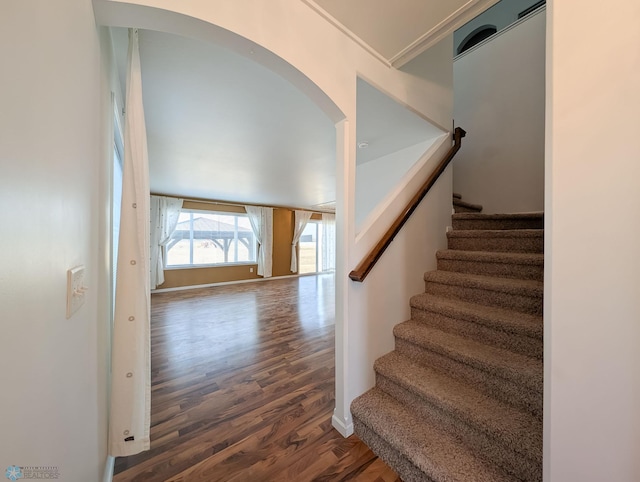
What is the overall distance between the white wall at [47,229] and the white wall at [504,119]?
3599 mm

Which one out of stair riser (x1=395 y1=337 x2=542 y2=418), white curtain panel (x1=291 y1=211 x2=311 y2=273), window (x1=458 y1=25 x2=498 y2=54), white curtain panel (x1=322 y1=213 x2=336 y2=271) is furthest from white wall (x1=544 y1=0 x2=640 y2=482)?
white curtain panel (x1=322 y1=213 x2=336 y2=271)

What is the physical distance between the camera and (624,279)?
1.89ft

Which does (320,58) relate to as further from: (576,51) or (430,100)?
(430,100)

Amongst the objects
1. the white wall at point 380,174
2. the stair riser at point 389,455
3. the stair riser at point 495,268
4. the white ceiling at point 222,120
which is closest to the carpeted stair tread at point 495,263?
the stair riser at point 495,268

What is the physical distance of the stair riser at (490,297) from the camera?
53.0 inches

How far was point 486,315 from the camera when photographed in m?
1.39

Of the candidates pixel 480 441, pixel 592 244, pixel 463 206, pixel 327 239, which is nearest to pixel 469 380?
pixel 480 441

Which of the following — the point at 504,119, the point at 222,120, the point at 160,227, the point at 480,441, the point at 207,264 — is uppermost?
the point at 504,119

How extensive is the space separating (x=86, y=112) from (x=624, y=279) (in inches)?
A: 62.5

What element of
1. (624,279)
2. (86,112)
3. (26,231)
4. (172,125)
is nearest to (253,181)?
(172,125)

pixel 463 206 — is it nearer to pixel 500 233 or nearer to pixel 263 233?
pixel 500 233

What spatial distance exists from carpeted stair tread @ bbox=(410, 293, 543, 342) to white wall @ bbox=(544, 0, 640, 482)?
0.66 metres

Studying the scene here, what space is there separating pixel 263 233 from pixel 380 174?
172 inches

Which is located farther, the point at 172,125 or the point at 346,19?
the point at 172,125
